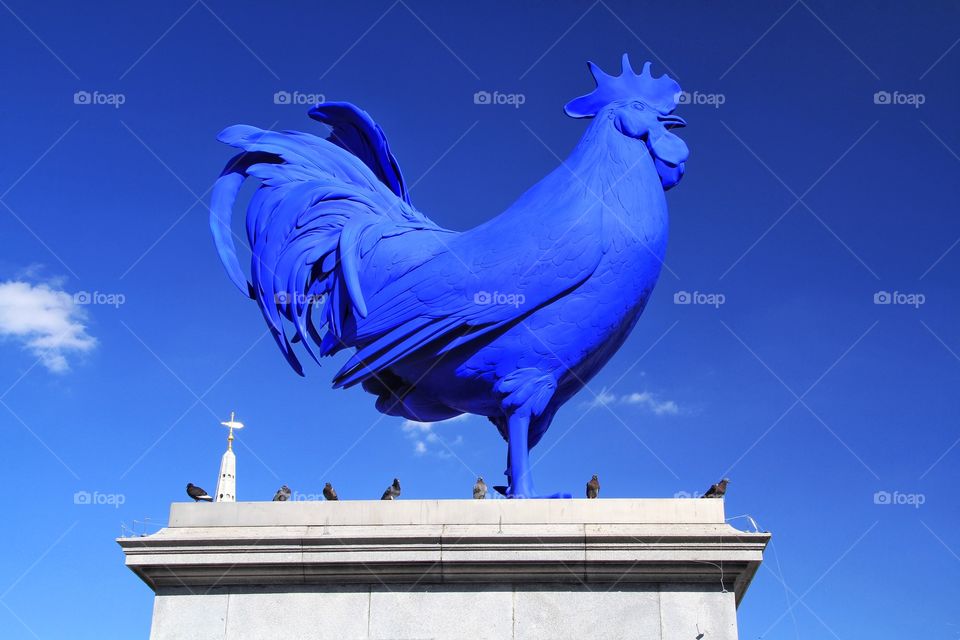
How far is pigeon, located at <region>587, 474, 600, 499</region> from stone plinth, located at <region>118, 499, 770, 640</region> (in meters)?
1.24

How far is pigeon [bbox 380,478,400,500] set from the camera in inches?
397

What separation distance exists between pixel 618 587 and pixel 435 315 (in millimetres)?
2935

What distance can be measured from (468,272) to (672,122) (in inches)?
122

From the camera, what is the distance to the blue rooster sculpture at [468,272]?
9758mm

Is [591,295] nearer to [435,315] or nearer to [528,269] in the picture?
[528,269]

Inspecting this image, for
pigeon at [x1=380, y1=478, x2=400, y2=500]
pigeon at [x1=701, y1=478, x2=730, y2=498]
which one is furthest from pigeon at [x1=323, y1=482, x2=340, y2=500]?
pigeon at [x1=701, y1=478, x2=730, y2=498]

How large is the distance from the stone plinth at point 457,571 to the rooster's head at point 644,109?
12.4ft

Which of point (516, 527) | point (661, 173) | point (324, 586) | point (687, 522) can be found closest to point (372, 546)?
point (324, 586)

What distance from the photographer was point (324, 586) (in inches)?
348

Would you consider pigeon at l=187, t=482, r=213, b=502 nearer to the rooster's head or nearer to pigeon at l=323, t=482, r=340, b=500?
pigeon at l=323, t=482, r=340, b=500

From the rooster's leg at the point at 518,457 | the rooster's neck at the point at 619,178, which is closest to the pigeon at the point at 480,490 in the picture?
the rooster's leg at the point at 518,457

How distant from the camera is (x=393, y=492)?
34.0ft

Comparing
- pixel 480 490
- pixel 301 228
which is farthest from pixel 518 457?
pixel 301 228

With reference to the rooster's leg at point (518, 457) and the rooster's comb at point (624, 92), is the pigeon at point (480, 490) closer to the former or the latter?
the rooster's leg at point (518, 457)
